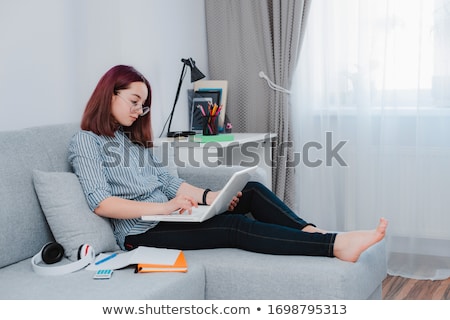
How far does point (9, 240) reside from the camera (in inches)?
79.7

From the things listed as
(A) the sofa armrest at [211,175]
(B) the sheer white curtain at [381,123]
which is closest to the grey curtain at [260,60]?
(B) the sheer white curtain at [381,123]

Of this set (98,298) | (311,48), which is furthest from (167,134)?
(98,298)

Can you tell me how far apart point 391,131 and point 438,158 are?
27 centimetres

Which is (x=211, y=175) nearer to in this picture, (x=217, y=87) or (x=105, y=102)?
(x=105, y=102)

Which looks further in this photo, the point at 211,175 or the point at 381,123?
the point at 381,123

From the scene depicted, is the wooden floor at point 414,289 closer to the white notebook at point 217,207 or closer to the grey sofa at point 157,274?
the grey sofa at point 157,274

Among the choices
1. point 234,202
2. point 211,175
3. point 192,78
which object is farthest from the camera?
point 192,78

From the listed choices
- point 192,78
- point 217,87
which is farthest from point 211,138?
point 217,87

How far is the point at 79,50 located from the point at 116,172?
0.76 metres

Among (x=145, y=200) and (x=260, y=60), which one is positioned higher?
(x=260, y=60)

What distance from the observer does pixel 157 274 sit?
6.43 ft

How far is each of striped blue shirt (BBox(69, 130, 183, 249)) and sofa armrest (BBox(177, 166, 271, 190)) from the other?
0.24 meters
